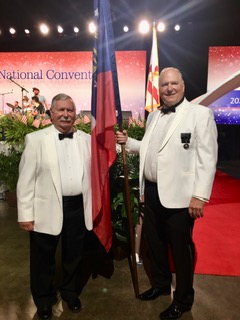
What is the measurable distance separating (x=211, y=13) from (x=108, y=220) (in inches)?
305

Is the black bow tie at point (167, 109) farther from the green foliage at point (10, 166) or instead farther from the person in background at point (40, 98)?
the person in background at point (40, 98)

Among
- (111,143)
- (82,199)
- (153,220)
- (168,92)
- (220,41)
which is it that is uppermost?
(220,41)

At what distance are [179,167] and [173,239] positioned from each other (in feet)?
1.76

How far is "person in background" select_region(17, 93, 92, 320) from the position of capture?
1813 millimetres

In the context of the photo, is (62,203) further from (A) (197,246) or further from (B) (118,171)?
(A) (197,246)

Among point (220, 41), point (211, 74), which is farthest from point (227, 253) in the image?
point (220, 41)

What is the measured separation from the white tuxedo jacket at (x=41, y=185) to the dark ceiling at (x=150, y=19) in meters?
6.46

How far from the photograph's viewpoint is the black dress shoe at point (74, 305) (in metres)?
2.05

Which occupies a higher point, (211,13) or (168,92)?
(211,13)

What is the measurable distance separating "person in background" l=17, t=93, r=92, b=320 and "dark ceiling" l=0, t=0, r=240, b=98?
6359 mm

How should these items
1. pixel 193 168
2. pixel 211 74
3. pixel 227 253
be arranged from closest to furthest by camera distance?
pixel 193 168, pixel 227 253, pixel 211 74

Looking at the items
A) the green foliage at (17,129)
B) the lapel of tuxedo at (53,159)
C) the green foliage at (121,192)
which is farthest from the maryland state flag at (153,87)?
the lapel of tuxedo at (53,159)

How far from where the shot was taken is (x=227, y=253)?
2.94 metres

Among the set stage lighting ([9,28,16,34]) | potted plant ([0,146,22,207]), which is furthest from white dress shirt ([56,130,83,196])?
stage lighting ([9,28,16,34])
